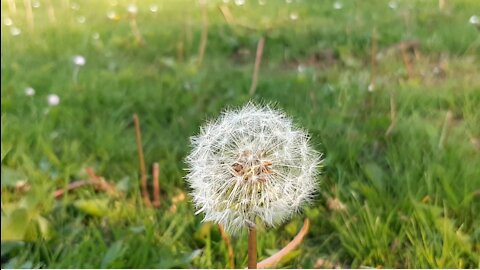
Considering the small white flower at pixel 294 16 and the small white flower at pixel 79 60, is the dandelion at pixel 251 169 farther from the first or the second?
the small white flower at pixel 79 60

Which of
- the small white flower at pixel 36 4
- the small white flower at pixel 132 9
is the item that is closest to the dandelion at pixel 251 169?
the small white flower at pixel 132 9

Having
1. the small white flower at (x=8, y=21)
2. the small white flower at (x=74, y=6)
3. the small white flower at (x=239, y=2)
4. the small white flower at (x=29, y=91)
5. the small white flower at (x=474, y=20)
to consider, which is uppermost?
the small white flower at (x=474, y=20)

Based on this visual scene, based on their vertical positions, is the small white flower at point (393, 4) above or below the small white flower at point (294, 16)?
above

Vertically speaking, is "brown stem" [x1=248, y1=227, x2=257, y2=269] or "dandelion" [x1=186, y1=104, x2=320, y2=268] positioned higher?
"dandelion" [x1=186, y1=104, x2=320, y2=268]

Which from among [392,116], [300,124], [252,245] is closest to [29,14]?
[392,116]

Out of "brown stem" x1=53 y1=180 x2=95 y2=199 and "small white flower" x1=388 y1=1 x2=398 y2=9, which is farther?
"small white flower" x1=388 y1=1 x2=398 y2=9

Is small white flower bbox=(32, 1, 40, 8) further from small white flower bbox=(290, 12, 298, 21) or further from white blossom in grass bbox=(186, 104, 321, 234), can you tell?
white blossom in grass bbox=(186, 104, 321, 234)

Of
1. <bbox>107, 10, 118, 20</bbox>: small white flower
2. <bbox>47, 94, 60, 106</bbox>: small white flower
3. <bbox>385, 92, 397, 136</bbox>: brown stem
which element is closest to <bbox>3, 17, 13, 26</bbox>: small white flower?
<bbox>107, 10, 118, 20</bbox>: small white flower
